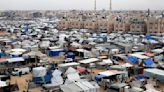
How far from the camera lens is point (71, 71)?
14.4 meters

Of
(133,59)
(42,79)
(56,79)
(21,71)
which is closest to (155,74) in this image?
(133,59)

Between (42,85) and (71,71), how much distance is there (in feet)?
6.38

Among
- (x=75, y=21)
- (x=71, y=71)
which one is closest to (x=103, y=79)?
(x=71, y=71)

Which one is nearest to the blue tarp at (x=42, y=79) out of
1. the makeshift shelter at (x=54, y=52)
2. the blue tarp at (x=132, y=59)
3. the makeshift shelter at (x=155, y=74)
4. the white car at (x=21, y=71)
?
the white car at (x=21, y=71)

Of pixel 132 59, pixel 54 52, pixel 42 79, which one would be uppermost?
pixel 42 79

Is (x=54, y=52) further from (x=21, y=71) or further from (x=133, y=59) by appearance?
(x=133, y=59)

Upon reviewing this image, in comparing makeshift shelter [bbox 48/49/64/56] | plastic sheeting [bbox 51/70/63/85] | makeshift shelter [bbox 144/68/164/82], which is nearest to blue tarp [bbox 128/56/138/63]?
makeshift shelter [bbox 144/68/164/82]

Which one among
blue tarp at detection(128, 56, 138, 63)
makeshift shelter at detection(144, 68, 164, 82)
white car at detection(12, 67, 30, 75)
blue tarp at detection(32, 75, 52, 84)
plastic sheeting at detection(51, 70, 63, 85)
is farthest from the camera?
blue tarp at detection(128, 56, 138, 63)

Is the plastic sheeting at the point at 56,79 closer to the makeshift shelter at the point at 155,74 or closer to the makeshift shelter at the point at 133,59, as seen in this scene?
the makeshift shelter at the point at 155,74

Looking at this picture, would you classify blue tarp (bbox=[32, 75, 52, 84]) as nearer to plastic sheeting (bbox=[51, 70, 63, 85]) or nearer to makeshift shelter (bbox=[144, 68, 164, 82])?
plastic sheeting (bbox=[51, 70, 63, 85])

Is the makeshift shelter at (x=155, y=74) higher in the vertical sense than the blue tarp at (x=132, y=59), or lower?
higher

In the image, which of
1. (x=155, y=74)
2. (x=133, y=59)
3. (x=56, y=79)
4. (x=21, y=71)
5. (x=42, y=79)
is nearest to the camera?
(x=56, y=79)

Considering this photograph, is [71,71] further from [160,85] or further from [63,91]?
[160,85]

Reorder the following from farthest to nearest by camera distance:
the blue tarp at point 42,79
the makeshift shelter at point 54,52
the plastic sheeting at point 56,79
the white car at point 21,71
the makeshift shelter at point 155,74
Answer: the makeshift shelter at point 54,52 < the white car at point 21,71 < the makeshift shelter at point 155,74 < the blue tarp at point 42,79 < the plastic sheeting at point 56,79
